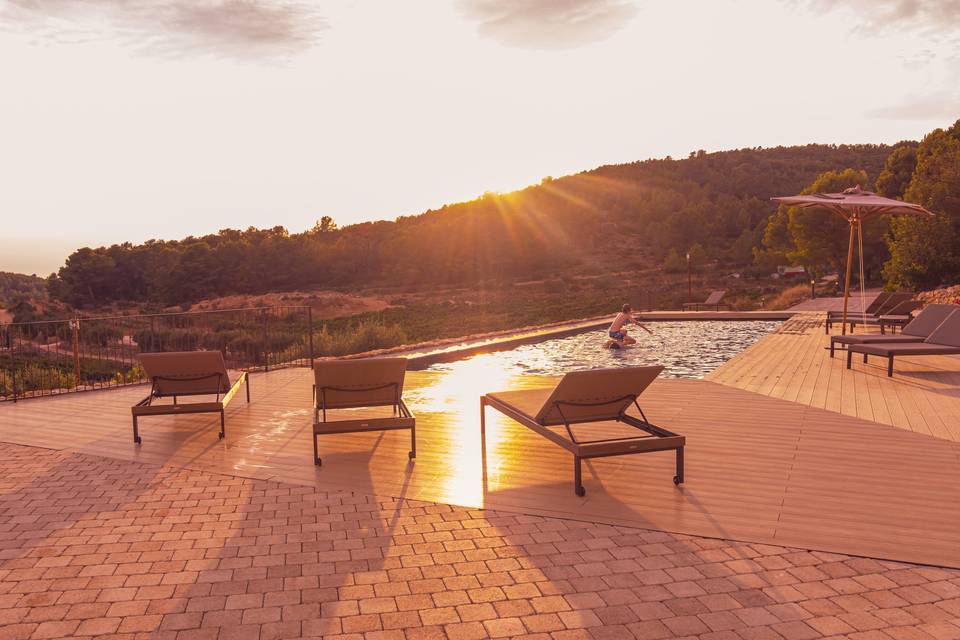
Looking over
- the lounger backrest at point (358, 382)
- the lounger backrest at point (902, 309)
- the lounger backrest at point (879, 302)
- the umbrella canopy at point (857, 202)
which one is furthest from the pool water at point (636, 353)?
the lounger backrest at point (358, 382)

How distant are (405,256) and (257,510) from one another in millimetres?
49943

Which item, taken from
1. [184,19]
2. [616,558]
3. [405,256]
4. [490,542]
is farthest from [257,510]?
[405,256]

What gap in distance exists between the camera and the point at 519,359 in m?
11.4

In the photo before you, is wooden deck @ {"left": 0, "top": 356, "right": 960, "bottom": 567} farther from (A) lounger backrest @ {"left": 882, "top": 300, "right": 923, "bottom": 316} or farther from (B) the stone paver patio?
(A) lounger backrest @ {"left": 882, "top": 300, "right": 923, "bottom": 316}

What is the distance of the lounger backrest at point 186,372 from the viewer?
5730mm

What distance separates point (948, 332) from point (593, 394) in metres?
6.34

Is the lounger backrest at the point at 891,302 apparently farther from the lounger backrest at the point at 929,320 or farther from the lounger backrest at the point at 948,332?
the lounger backrest at the point at 948,332

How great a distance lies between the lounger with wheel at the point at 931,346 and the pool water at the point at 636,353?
2.26 m

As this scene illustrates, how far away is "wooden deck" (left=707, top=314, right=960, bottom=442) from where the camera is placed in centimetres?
579

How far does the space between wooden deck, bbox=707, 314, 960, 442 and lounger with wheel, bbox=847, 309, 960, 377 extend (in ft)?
0.94

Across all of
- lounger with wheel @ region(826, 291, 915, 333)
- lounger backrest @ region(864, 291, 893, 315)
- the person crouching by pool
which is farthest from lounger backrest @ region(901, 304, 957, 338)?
lounger backrest @ region(864, 291, 893, 315)

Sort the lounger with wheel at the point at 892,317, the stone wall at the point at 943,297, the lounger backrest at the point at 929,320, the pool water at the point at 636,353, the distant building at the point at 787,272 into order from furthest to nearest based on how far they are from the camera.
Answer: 1. the distant building at the point at 787,272
2. the stone wall at the point at 943,297
3. the lounger with wheel at the point at 892,317
4. the pool water at the point at 636,353
5. the lounger backrest at the point at 929,320

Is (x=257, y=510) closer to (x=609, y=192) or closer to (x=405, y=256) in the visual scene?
(x=405, y=256)

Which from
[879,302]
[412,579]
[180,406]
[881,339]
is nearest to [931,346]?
[881,339]
